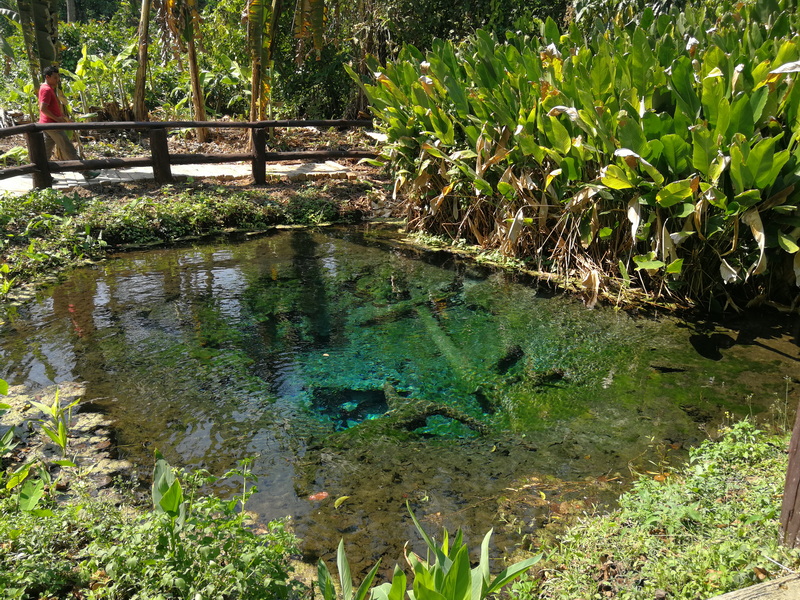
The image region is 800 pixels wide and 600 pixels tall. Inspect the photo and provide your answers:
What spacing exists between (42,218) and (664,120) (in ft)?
20.3

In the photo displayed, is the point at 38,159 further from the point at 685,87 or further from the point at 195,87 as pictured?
the point at 685,87

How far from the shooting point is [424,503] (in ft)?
10.4

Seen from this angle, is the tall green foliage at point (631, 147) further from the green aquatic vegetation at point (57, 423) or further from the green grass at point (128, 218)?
the green aquatic vegetation at point (57, 423)

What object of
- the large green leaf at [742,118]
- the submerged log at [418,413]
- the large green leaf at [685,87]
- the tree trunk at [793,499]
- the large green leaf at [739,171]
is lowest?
the submerged log at [418,413]

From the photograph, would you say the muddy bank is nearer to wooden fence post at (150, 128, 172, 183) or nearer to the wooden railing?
the wooden railing

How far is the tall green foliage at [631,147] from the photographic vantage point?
15.9 ft

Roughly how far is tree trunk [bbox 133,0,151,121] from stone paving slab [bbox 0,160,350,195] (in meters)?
1.01

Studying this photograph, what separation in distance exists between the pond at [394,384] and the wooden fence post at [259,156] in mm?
3432

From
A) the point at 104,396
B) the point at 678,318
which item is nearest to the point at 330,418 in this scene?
the point at 104,396

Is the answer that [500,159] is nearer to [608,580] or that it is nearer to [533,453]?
[533,453]

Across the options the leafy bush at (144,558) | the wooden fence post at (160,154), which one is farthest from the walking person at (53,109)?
the leafy bush at (144,558)

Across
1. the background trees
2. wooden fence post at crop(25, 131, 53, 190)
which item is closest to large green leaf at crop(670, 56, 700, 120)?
the background trees

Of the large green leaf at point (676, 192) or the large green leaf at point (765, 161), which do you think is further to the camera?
the large green leaf at point (676, 192)

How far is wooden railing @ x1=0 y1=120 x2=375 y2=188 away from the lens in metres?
7.97
